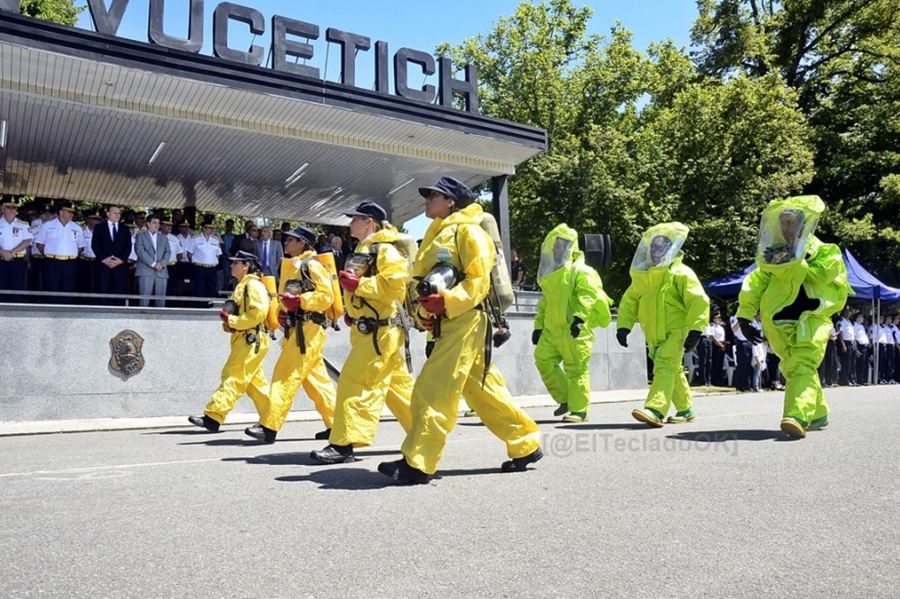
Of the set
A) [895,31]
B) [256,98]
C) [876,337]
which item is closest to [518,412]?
[256,98]

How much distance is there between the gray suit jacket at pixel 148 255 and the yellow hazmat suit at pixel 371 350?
818 centimetres

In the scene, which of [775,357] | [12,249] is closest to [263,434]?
[12,249]

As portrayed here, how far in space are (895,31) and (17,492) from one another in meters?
36.5

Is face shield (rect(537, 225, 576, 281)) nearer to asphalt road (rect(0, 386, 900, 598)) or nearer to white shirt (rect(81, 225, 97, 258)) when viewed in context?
asphalt road (rect(0, 386, 900, 598))

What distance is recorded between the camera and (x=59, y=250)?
1272 centimetres

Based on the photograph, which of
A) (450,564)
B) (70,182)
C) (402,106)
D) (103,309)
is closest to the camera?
(450,564)

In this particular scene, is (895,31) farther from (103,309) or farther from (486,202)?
(103,309)

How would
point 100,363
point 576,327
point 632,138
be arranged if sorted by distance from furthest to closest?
point 632,138 → point 100,363 → point 576,327

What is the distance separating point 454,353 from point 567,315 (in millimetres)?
5036

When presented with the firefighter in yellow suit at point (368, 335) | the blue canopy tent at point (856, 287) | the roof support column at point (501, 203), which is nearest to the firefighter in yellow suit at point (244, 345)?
the firefighter in yellow suit at point (368, 335)

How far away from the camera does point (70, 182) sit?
19469mm

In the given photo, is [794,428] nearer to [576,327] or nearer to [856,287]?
[576,327]

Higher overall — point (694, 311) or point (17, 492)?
point (694, 311)

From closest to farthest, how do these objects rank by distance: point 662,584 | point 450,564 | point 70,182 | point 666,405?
point 662,584 < point 450,564 < point 666,405 < point 70,182
